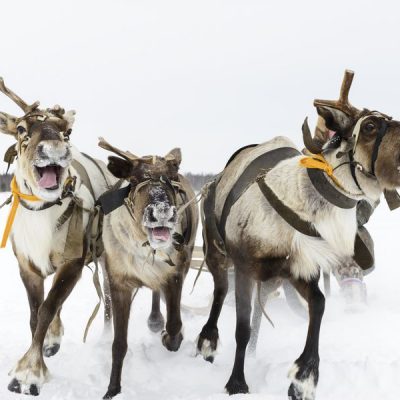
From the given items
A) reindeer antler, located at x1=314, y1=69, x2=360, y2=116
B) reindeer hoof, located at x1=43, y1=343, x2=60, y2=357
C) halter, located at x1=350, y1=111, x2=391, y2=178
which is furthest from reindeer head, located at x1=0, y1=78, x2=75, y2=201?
halter, located at x1=350, y1=111, x2=391, y2=178

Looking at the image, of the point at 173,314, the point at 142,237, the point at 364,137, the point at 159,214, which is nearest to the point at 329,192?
the point at 364,137

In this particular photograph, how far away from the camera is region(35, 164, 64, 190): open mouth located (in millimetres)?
4438

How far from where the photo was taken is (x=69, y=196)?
4.91 metres

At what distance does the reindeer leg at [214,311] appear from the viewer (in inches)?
216

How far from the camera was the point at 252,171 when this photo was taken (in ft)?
16.2

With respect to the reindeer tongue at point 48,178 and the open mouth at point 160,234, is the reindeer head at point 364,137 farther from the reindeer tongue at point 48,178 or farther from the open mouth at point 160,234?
the reindeer tongue at point 48,178

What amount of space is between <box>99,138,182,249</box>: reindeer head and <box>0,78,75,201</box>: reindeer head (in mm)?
364

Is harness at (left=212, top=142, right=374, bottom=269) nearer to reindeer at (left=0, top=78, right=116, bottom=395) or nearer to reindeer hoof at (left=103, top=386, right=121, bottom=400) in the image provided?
reindeer at (left=0, top=78, right=116, bottom=395)

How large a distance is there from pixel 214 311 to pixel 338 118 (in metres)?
2.39

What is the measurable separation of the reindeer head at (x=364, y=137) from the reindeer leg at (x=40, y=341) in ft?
7.08

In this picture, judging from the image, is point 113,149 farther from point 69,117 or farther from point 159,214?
point 159,214

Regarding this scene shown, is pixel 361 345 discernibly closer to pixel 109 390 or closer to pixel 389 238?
pixel 109 390

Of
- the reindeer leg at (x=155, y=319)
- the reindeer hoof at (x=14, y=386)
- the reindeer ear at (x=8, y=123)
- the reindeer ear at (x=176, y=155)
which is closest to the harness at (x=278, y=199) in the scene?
the reindeer ear at (x=176, y=155)

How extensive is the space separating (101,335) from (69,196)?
1995mm
